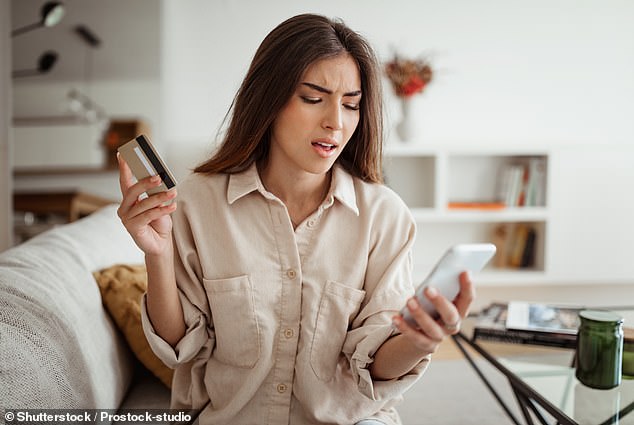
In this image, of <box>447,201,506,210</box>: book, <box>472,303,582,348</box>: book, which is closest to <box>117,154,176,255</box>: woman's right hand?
<box>472,303,582,348</box>: book

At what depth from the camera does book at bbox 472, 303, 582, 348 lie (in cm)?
174

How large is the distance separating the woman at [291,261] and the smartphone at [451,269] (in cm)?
18

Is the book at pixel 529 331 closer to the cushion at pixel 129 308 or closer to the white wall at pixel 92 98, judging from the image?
the cushion at pixel 129 308

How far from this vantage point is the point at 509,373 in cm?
161

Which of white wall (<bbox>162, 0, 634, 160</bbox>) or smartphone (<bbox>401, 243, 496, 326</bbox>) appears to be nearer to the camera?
smartphone (<bbox>401, 243, 496, 326</bbox>)

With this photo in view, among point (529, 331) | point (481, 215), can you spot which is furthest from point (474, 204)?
point (529, 331)

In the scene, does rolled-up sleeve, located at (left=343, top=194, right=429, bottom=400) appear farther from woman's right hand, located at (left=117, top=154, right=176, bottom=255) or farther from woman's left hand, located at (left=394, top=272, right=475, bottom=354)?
woman's right hand, located at (left=117, top=154, right=176, bottom=255)

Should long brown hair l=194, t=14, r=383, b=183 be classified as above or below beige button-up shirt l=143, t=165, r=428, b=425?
above

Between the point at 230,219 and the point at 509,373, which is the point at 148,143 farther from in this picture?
the point at 509,373

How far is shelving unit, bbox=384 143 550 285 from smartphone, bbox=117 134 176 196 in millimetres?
2570

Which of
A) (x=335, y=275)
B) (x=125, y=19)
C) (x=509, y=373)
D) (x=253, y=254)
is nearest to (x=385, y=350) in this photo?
(x=335, y=275)

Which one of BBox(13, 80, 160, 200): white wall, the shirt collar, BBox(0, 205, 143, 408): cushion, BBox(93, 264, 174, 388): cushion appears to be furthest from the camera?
BBox(13, 80, 160, 200): white wall

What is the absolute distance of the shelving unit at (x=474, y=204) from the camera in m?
3.50

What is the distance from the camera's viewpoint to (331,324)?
1204 mm
